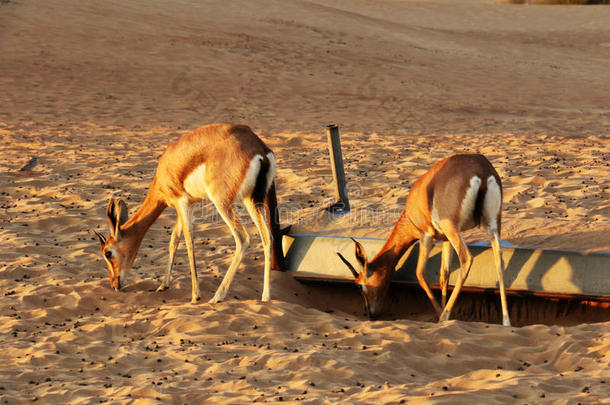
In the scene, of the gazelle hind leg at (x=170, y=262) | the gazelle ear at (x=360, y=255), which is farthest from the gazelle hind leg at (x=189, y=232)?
the gazelle ear at (x=360, y=255)

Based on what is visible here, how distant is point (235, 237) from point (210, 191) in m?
0.54

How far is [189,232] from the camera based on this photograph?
829 cm

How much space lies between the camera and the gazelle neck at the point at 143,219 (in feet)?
28.2

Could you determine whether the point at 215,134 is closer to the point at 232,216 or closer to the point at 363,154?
the point at 232,216

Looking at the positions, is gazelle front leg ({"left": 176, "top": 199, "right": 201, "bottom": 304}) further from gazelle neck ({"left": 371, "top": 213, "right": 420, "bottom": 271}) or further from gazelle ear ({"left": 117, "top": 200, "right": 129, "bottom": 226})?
gazelle neck ({"left": 371, "top": 213, "right": 420, "bottom": 271})

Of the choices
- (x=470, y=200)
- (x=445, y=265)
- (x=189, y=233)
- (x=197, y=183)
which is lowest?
(x=445, y=265)

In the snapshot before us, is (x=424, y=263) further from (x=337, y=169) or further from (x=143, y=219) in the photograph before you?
(x=143, y=219)

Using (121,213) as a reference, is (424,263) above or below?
below

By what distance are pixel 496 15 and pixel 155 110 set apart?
3145cm

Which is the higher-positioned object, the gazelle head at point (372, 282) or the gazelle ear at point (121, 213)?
the gazelle ear at point (121, 213)

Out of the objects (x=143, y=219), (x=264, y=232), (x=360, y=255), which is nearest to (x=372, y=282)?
(x=360, y=255)

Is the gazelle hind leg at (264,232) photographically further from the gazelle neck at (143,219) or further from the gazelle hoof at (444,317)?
the gazelle hoof at (444,317)

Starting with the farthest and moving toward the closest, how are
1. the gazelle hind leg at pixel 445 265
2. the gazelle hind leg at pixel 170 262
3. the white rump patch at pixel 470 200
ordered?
the gazelle hind leg at pixel 170 262, the gazelle hind leg at pixel 445 265, the white rump patch at pixel 470 200

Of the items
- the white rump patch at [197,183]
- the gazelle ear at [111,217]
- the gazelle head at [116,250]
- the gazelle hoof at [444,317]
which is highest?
the white rump patch at [197,183]
